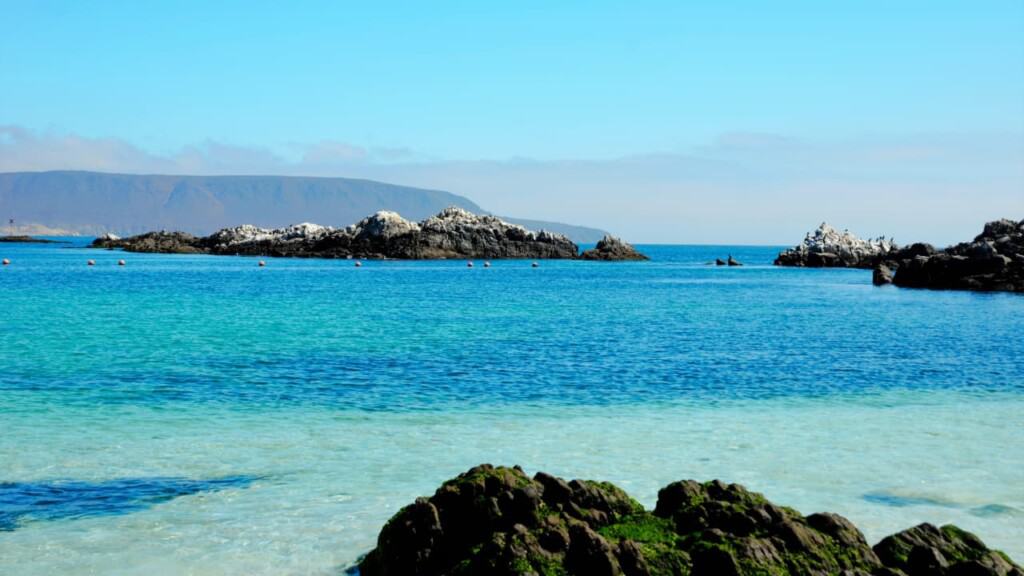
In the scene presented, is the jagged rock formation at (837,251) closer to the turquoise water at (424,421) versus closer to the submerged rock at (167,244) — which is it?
the turquoise water at (424,421)

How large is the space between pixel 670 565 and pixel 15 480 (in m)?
12.3

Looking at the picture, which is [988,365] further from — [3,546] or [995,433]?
[3,546]

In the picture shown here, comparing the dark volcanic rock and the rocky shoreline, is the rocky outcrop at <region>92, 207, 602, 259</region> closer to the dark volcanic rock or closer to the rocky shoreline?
the rocky shoreline

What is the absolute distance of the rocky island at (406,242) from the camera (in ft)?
531

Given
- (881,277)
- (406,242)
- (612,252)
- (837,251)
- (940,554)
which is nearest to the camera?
(940,554)

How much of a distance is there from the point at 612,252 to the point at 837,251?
46966mm

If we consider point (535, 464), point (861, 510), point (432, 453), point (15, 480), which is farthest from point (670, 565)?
point (15, 480)

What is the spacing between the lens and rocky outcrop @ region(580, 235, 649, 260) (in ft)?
582

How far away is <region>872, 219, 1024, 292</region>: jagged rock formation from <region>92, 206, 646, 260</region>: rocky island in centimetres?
8338

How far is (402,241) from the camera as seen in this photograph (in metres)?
161

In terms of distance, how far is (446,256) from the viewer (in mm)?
163875

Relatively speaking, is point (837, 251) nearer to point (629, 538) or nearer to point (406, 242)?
point (406, 242)

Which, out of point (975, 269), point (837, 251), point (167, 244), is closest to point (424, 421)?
point (975, 269)

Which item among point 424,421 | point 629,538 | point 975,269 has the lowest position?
point 424,421
